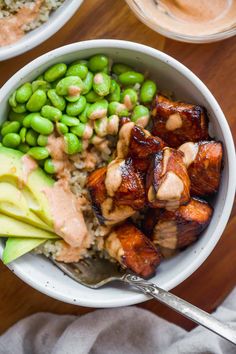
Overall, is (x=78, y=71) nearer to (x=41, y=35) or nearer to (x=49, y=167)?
(x=41, y=35)

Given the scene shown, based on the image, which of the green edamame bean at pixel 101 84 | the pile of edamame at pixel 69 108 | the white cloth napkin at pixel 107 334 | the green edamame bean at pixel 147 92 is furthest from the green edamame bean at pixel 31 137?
the white cloth napkin at pixel 107 334

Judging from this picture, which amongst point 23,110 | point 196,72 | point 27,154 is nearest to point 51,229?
point 27,154

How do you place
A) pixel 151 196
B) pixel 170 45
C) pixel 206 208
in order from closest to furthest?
1. pixel 151 196
2. pixel 206 208
3. pixel 170 45

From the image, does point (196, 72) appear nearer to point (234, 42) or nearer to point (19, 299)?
point (234, 42)

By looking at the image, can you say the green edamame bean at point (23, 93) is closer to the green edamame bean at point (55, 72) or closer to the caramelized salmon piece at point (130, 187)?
the green edamame bean at point (55, 72)

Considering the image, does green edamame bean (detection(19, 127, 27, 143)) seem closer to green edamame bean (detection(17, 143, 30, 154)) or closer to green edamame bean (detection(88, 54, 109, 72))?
green edamame bean (detection(17, 143, 30, 154))
